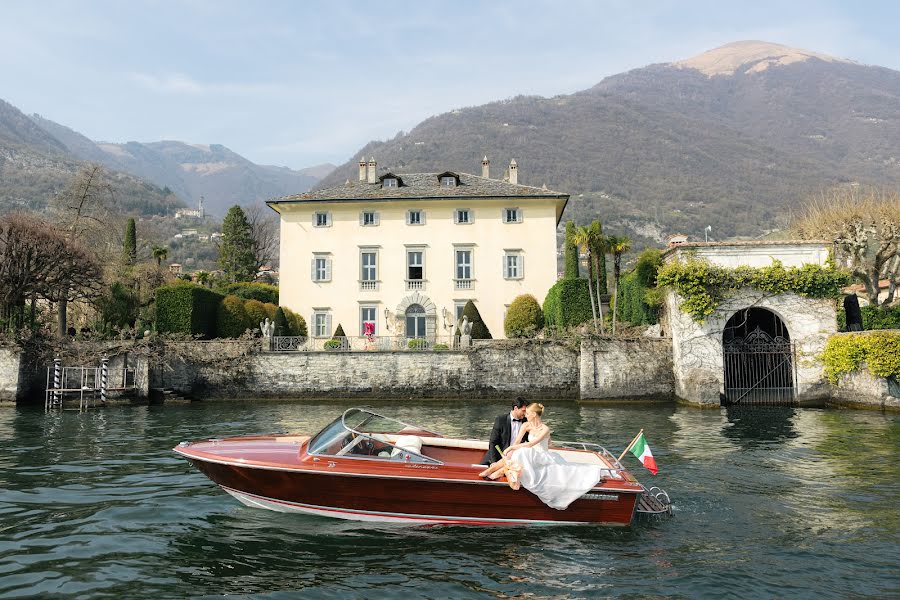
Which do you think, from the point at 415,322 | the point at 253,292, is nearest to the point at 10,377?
the point at 253,292

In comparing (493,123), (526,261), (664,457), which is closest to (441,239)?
(526,261)

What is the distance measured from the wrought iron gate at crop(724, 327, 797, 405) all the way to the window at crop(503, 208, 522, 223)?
52.1 ft

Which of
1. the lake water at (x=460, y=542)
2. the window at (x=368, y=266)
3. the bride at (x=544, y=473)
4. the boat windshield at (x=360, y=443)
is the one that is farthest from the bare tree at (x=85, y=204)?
the bride at (x=544, y=473)

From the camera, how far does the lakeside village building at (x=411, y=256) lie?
125 feet

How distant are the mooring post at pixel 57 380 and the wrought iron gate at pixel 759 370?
28.3 metres

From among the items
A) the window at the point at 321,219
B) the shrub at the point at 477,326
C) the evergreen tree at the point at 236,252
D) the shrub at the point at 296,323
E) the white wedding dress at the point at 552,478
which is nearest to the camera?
the white wedding dress at the point at 552,478

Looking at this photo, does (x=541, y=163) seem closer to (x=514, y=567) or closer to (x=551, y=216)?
(x=551, y=216)

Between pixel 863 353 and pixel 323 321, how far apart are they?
2793cm

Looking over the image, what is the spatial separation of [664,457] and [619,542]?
6.30m

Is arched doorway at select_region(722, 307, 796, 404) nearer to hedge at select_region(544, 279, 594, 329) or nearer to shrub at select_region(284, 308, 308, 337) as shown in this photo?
hedge at select_region(544, 279, 594, 329)

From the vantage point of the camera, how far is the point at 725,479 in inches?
483

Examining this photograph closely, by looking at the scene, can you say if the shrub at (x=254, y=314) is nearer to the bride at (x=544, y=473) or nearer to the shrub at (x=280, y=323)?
the shrub at (x=280, y=323)

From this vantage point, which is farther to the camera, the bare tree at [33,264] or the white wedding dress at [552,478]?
the bare tree at [33,264]

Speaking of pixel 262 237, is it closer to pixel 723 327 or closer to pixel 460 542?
pixel 723 327
